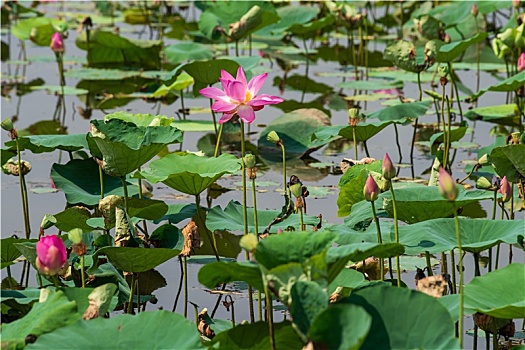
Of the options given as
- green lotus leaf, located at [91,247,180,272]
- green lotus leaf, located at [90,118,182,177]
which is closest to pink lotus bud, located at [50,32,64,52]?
green lotus leaf, located at [90,118,182,177]

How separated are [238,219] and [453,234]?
0.56 meters

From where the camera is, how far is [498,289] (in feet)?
5.13

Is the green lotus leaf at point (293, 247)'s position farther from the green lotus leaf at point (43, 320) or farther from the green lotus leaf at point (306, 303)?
the green lotus leaf at point (43, 320)

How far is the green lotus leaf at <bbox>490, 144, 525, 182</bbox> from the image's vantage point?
2078 mm

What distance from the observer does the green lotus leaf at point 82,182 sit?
2.44 m

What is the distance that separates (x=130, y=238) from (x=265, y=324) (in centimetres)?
55

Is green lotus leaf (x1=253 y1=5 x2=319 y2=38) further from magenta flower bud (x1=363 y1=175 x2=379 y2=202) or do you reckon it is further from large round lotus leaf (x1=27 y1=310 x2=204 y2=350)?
large round lotus leaf (x1=27 y1=310 x2=204 y2=350)

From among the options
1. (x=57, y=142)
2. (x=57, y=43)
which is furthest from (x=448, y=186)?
(x=57, y=43)

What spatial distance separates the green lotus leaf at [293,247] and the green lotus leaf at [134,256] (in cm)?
49

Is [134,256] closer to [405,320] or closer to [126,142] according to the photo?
[126,142]

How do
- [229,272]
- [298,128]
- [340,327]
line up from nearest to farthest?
[340,327]
[229,272]
[298,128]

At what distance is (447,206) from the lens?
6.18ft

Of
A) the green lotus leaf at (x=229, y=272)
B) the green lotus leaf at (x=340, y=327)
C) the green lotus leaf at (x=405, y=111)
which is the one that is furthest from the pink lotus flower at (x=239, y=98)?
the green lotus leaf at (x=405, y=111)

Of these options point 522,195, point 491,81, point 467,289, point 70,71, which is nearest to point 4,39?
point 70,71
